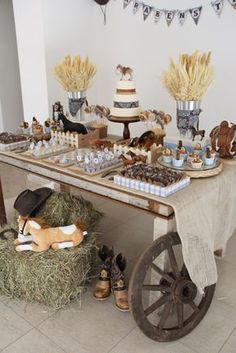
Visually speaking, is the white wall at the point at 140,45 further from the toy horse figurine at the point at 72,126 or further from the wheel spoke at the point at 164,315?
the wheel spoke at the point at 164,315

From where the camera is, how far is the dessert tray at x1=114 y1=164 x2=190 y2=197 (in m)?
1.24

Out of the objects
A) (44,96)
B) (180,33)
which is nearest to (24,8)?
(44,96)

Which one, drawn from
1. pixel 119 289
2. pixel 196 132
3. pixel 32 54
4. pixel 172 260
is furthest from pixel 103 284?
pixel 32 54

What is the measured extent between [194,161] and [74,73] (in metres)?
1.01

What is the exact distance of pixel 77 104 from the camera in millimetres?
2096

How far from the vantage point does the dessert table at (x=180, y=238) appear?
1224 mm

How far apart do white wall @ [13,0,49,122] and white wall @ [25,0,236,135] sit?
0.19 ft

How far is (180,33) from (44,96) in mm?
1315

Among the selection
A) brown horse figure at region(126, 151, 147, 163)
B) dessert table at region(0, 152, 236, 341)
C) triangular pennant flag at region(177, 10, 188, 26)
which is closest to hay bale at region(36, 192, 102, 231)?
dessert table at region(0, 152, 236, 341)

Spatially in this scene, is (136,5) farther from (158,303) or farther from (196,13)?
(158,303)

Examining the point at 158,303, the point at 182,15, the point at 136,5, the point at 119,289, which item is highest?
the point at 136,5

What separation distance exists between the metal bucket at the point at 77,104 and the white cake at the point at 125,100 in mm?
415

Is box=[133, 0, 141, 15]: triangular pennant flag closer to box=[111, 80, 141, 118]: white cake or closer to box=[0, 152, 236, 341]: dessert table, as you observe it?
box=[111, 80, 141, 118]: white cake

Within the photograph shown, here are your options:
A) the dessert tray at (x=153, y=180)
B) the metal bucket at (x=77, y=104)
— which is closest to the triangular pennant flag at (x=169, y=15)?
the metal bucket at (x=77, y=104)
